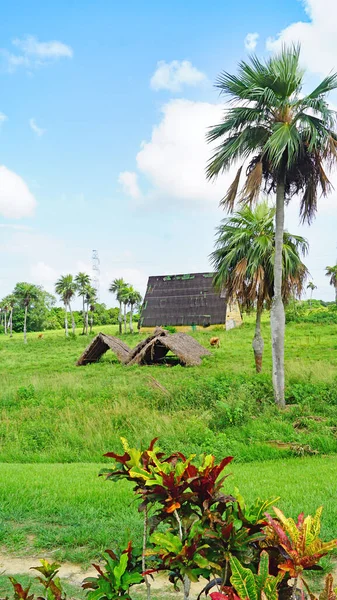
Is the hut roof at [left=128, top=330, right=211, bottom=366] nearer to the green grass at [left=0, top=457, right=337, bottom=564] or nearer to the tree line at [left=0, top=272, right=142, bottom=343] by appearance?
the green grass at [left=0, top=457, right=337, bottom=564]

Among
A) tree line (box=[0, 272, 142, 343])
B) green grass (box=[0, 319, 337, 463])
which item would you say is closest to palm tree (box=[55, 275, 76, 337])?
tree line (box=[0, 272, 142, 343])

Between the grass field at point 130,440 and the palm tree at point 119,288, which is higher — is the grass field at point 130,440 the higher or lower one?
the lower one

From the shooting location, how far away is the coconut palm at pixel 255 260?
14.8 metres

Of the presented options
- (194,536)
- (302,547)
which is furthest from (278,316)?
(302,547)

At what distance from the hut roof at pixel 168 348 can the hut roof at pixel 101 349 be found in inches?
35.9

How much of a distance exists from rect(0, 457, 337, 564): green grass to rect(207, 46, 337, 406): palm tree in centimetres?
545

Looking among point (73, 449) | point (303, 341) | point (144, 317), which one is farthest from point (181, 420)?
point (144, 317)

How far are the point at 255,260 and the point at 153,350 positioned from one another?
33.7 feet

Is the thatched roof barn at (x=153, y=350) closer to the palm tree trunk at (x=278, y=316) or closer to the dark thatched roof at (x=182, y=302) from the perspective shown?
the palm tree trunk at (x=278, y=316)

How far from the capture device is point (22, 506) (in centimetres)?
575

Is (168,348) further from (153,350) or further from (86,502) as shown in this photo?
(86,502)

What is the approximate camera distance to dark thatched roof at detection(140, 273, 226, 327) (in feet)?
142

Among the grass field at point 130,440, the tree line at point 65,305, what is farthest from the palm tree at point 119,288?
the grass field at point 130,440

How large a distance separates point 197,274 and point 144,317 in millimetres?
6960
